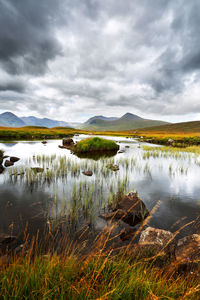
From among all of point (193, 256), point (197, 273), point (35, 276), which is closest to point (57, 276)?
point (35, 276)

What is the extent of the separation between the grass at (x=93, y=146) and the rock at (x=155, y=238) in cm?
2328

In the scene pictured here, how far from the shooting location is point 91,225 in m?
6.05

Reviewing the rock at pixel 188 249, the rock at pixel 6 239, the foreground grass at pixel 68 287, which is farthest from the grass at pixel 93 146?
the foreground grass at pixel 68 287

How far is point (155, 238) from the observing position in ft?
15.9

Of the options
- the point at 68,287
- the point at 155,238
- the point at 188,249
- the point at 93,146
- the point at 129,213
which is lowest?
the point at 129,213

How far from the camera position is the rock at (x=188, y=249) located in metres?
3.99

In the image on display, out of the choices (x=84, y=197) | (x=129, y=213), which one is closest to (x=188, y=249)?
(x=129, y=213)

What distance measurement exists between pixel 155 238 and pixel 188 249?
1.00 metres

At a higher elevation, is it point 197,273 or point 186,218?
point 197,273

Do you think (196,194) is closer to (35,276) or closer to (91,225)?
(91,225)

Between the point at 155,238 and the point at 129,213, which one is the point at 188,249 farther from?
the point at 129,213

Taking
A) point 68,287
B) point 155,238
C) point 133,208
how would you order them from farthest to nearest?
point 133,208 → point 155,238 → point 68,287

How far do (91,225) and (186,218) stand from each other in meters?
4.94

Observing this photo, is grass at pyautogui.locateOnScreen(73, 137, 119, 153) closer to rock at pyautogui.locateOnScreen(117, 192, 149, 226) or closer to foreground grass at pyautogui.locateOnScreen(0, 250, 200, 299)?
rock at pyautogui.locateOnScreen(117, 192, 149, 226)
